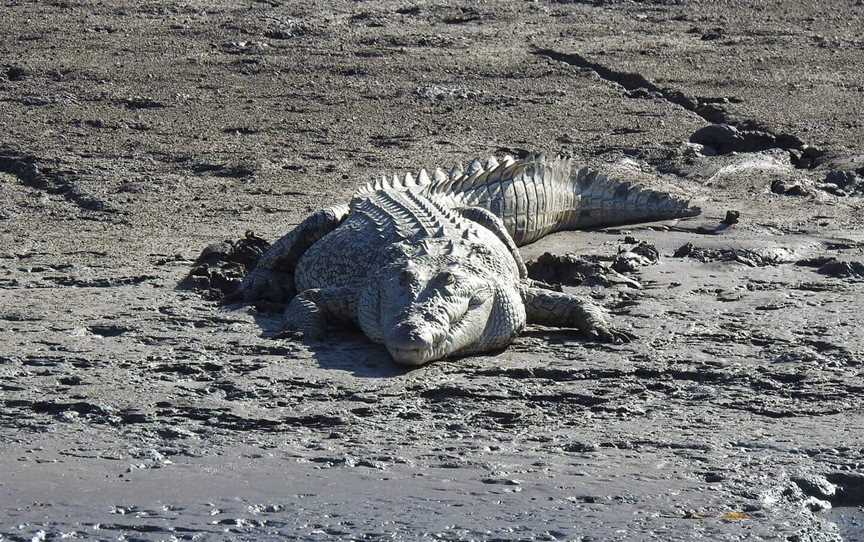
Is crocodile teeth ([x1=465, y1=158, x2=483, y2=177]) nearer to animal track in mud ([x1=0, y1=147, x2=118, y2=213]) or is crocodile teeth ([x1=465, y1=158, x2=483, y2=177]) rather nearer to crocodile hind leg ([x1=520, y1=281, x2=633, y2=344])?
crocodile hind leg ([x1=520, y1=281, x2=633, y2=344])

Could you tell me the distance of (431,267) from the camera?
22.0 ft

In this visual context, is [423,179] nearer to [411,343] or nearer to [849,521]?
[411,343]

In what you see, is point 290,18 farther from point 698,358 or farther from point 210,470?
point 210,470

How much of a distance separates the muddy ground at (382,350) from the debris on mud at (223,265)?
0.14m

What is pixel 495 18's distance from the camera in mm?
15359

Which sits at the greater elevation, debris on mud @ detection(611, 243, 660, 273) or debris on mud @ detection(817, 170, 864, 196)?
debris on mud @ detection(817, 170, 864, 196)

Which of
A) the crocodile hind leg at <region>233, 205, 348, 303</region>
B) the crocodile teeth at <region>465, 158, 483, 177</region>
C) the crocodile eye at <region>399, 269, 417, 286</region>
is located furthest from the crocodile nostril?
the crocodile teeth at <region>465, 158, 483, 177</region>

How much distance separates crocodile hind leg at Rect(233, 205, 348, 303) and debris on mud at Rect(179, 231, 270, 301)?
0.10 m

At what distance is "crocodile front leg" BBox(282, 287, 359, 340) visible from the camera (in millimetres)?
6801

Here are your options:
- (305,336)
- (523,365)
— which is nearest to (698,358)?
(523,365)

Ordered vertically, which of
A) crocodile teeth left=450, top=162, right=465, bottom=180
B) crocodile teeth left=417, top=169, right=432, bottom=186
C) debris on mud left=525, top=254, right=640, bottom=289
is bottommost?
debris on mud left=525, top=254, right=640, bottom=289

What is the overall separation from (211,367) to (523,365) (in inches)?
52.3

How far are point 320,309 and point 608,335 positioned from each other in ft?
4.37

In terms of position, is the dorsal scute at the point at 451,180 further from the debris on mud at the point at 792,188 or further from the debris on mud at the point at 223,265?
the debris on mud at the point at 792,188
